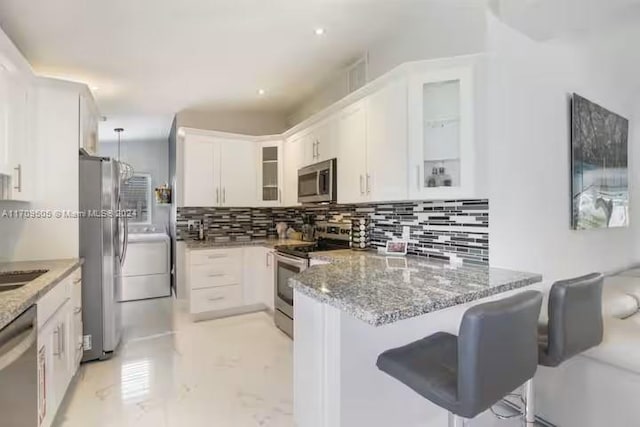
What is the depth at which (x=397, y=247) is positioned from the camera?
2.74m

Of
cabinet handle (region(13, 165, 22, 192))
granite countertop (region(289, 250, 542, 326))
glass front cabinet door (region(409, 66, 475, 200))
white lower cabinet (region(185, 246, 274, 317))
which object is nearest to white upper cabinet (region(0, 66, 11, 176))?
cabinet handle (region(13, 165, 22, 192))

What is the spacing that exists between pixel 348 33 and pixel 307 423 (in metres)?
2.62

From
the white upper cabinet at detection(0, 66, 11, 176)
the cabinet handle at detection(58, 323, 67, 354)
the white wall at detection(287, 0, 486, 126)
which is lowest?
the cabinet handle at detection(58, 323, 67, 354)

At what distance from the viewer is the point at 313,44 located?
9.27 ft

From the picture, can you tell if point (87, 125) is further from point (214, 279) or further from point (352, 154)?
point (352, 154)

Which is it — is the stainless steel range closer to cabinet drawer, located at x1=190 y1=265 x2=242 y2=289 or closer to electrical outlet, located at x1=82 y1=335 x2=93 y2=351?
cabinet drawer, located at x1=190 y1=265 x2=242 y2=289

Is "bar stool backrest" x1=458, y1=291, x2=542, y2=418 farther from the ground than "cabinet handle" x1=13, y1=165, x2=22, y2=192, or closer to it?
closer to it

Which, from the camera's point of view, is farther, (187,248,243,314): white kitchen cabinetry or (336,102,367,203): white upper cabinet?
(187,248,243,314): white kitchen cabinetry

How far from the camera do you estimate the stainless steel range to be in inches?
122

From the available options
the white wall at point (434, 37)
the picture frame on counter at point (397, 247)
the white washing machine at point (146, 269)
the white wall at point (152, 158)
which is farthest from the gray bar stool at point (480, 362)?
the white wall at point (152, 158)

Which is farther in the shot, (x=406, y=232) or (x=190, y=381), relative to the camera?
(x=406, y=232)

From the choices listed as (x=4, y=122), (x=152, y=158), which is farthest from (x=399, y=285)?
(x=152, y=158)

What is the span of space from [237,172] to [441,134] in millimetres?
2818

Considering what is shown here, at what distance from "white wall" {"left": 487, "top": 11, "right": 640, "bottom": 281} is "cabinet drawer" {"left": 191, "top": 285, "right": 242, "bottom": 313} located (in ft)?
9.28
